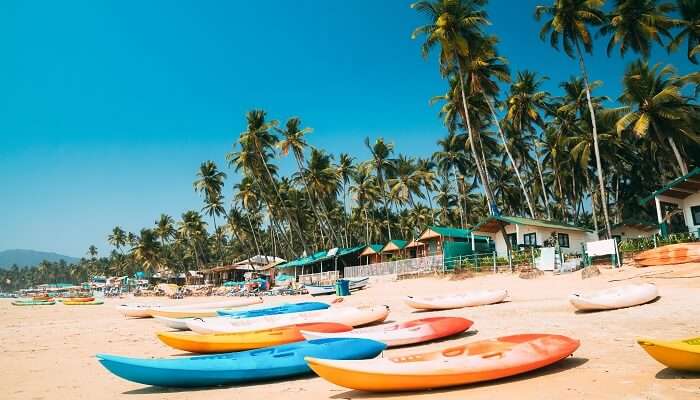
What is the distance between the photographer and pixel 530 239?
26875mm

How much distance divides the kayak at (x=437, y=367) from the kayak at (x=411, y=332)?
242 cm

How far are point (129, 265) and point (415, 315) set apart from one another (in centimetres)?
11345

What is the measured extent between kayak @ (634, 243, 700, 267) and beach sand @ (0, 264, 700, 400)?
501 mm

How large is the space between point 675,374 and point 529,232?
22.6 m

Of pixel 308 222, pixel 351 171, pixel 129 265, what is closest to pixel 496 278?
pixel 351 171

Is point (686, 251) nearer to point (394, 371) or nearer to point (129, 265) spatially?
point (394, 371)

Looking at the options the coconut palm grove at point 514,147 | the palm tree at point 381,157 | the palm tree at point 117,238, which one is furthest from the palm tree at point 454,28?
the palm tree at point 117,238

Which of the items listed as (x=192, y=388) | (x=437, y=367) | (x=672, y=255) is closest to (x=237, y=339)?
(x=192, y=388)

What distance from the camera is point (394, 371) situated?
5570mm

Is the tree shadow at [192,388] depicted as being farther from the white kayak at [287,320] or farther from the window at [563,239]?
the window at [563,239]

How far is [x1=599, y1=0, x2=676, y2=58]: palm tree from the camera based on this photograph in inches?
1081

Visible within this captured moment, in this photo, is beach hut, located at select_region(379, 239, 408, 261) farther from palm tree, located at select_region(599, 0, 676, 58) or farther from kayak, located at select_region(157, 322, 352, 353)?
kayak, located at select_region(157, 322, 352, 353)

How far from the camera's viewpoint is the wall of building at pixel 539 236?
86.9 ft

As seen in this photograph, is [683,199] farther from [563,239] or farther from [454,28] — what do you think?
[454,28]
